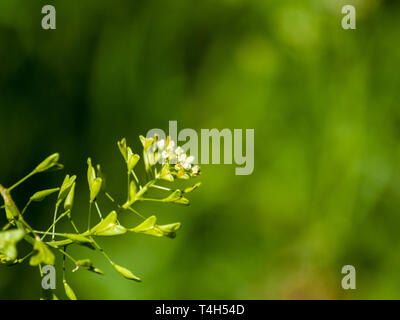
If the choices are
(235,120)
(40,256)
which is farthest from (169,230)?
(235,120)

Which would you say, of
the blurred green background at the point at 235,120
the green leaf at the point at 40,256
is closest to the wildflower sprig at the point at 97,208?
the green leaf at the point at 40,256

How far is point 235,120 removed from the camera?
168 cm

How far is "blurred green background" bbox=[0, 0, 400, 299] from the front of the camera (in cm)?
150

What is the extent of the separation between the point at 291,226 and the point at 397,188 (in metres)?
0.40

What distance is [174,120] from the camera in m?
1.63

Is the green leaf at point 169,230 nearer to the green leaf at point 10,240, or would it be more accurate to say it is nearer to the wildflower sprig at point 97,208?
the wildflower sprig at point 97,208

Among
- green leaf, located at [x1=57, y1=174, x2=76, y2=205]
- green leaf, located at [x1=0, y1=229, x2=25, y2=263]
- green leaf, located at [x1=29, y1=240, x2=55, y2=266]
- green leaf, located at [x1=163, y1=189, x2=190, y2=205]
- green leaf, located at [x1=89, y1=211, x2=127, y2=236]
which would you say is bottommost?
green leaf, located at [x1=29, y1=240, x2=55, y2=266]

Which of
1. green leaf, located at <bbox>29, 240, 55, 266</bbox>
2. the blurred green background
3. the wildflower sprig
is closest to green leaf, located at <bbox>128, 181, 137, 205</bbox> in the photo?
the wildflower sprig

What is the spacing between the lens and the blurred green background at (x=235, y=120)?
4.93 feet

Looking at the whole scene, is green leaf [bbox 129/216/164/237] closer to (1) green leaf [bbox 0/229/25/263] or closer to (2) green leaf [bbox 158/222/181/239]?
(2) green leaf [bbox 158/222/181/239]

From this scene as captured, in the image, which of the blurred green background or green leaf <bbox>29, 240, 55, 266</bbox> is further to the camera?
the blurred green background
